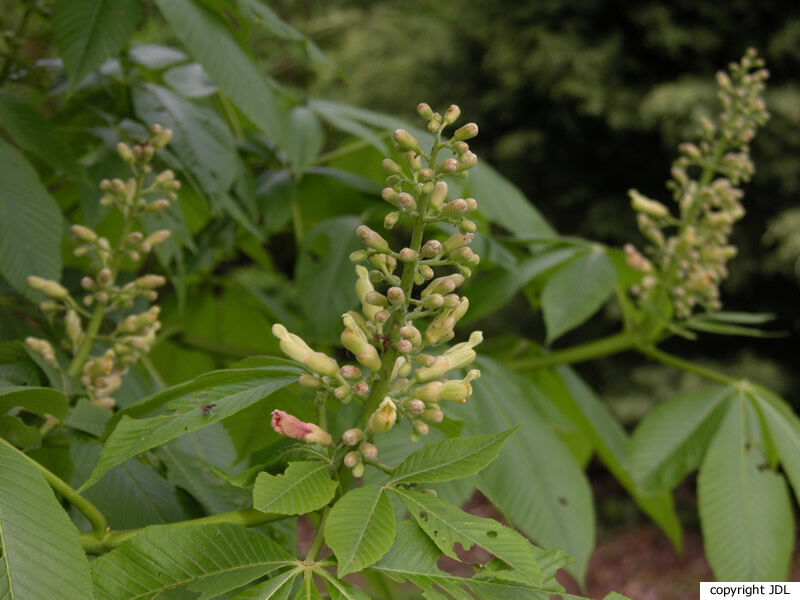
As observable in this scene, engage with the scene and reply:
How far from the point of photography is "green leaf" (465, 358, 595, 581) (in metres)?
1.46

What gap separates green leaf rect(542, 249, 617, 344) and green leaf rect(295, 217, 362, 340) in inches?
18.0

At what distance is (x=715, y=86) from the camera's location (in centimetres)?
617

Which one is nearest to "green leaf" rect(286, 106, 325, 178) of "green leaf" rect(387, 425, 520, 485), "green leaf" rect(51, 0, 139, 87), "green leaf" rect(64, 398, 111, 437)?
"green leaf" rect(51, 0, 139, 87)

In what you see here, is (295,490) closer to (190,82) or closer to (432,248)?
(432,248)

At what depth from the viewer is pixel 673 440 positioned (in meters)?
1.75

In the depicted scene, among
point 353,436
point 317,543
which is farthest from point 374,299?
point 317,543

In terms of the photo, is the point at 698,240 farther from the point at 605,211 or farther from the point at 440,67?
the point at 440,67

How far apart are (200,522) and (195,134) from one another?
0.92 metres

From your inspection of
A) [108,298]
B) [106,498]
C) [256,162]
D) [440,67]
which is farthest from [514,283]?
[440,67]

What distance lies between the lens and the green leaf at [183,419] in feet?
2.51

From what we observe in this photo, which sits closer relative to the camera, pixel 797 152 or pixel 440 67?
pixel 797 152

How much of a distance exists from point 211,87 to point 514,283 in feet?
2.73

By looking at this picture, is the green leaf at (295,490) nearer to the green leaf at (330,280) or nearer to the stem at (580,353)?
the green leaf at (330,280)

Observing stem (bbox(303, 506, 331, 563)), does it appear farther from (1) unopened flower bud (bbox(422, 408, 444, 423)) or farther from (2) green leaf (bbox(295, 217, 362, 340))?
(2) green leaf (bbox(295, 217, 362, 340))
